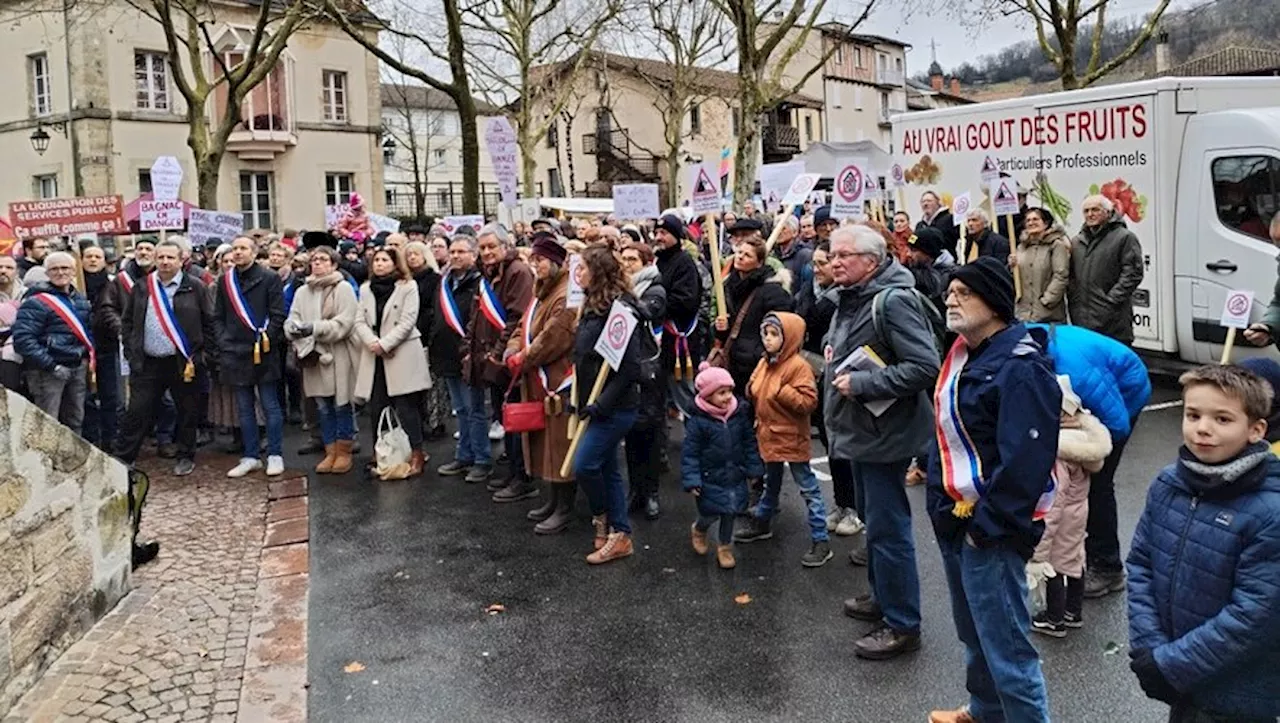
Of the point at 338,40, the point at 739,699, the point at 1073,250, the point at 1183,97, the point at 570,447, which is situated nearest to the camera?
the point at 739,699

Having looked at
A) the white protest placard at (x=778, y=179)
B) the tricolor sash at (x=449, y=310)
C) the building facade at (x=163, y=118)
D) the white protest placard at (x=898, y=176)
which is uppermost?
the building facade at (x=163, y=118)

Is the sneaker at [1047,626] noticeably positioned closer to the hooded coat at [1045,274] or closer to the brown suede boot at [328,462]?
the hooded coat at [1045,274]

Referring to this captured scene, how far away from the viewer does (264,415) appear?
9.08 m

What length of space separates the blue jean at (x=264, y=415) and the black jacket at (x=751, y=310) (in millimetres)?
4166

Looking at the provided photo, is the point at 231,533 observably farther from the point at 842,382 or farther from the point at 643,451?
the point at 842,382

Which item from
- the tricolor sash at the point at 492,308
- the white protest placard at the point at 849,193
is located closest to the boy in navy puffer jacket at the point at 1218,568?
the tricolor sash at the point at 492,308

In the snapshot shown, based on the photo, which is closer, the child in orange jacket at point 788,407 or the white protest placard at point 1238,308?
the child in orange jacket at point 788,407

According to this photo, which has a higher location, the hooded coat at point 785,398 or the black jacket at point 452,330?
the black jacket at point 452,330

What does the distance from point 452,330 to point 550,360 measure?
1840 mm

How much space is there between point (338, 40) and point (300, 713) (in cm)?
3667

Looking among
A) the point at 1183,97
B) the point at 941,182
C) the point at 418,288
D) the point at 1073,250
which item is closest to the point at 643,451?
the point at 418,288

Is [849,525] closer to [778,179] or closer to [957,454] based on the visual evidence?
[957,454]

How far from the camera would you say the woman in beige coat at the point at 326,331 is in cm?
862

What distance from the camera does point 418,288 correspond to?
880cm
